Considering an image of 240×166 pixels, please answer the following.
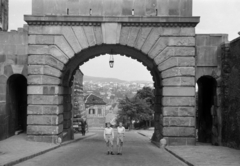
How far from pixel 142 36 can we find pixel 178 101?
3293 millimetres

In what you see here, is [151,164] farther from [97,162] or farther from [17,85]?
[17,85]

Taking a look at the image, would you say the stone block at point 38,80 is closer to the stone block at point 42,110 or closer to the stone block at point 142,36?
the stone block at point 42,110

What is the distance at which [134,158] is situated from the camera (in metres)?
13.5

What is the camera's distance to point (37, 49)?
17.3 meters

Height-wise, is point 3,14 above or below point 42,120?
above

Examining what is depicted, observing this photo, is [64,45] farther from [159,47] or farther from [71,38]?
[159,47]

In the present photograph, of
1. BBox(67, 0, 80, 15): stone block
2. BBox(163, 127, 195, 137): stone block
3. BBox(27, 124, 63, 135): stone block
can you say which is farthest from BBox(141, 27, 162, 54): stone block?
BBox(27, 124, 63, 135): stone block

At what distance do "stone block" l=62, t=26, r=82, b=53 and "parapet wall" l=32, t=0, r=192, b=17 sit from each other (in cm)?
75

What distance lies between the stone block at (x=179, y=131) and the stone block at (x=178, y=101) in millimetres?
1035

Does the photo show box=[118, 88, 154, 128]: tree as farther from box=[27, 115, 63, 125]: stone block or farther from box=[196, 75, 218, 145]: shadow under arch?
box=[27, 115, 63, 125]: stone block

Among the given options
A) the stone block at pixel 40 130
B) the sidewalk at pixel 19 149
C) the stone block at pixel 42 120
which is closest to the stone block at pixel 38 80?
the stone block at pixel 42 120

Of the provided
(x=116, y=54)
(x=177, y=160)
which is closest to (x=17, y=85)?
(x=116, y=54)

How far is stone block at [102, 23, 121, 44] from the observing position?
56.5ft

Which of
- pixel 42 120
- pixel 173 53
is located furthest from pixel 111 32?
pixel 42 120
